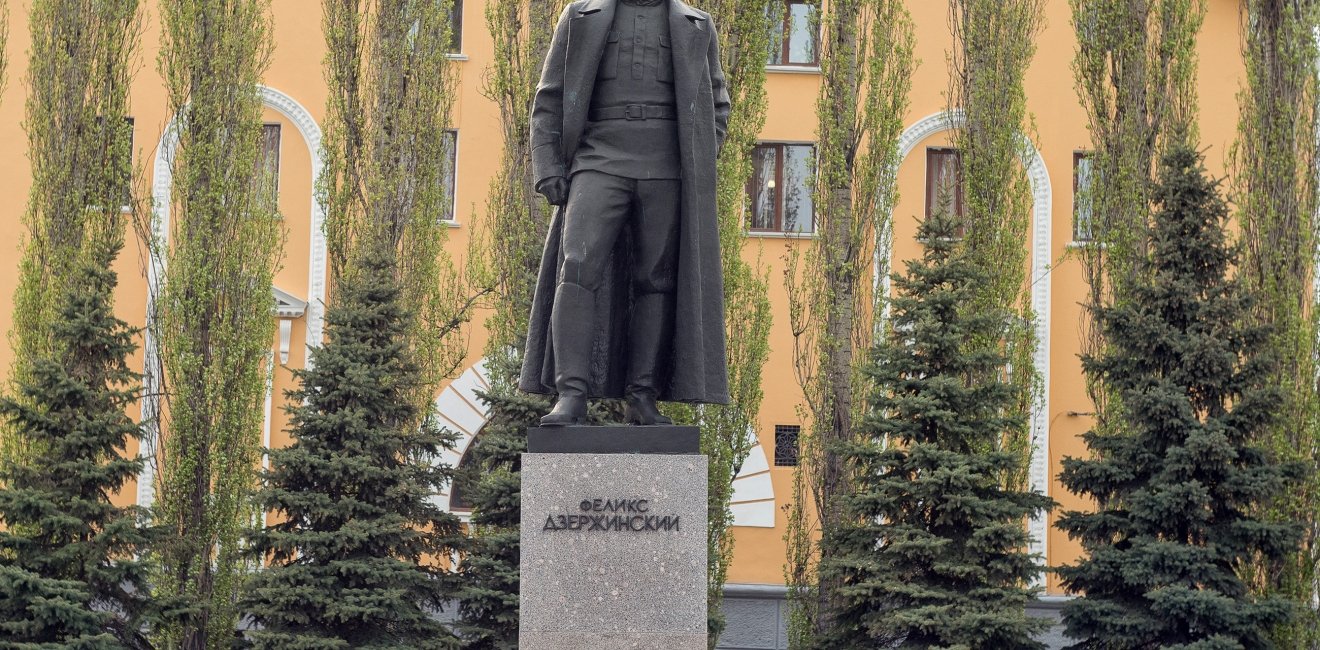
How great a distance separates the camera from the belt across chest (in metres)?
8.32

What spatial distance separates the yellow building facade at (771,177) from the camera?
20.5m

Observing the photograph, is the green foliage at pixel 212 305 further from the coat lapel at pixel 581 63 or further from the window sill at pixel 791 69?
the coat lapel at pixel 581 63

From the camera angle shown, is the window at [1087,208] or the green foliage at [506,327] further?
the window at [1087,208]

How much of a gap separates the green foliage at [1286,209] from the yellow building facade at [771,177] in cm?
476

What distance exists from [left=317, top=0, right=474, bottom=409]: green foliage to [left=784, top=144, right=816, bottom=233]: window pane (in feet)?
16.5

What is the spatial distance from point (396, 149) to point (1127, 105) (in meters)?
7.11

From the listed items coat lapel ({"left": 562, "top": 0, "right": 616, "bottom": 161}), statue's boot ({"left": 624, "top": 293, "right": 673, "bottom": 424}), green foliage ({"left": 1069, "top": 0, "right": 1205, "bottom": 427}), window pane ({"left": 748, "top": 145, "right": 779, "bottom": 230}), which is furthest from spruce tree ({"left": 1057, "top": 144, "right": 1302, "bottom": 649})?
window pane ({"left": 748, "top": 145, "right": 779, "bottom": 230})

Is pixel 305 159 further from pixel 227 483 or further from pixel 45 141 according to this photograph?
pixel 227 483

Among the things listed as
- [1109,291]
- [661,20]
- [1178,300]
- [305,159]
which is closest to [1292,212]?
[1109,291]

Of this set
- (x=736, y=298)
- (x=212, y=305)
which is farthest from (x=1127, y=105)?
(x=212, y=305)

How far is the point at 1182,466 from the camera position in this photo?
39.9 feet

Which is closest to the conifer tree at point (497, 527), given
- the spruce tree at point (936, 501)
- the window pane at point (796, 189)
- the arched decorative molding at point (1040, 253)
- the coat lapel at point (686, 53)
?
the spruce tree at point (936, 501)

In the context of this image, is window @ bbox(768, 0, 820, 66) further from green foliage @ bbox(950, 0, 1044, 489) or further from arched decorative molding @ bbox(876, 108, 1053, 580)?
green foliage @ bbox(950, 0, 1044, 489)

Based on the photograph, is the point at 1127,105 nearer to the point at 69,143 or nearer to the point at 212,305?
the point at 212,305
